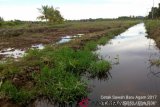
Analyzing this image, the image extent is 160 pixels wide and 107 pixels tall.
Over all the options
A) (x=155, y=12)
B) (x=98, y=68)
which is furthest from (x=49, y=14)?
(x=98, y=68)

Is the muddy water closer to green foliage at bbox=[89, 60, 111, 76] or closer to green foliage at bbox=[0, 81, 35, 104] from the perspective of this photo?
green foliage at bbox=[89, 60, 111, 76]

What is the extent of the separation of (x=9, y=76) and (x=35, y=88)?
151 centimetres

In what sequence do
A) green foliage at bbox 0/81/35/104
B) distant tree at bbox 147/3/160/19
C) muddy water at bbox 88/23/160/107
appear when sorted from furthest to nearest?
distant tree at bbox 147/3/160/19 → muddy water at bbox 88/23/160/107 → green foliage at bbox 0/81/35/104

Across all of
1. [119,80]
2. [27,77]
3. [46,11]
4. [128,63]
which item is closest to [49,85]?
[27,77]

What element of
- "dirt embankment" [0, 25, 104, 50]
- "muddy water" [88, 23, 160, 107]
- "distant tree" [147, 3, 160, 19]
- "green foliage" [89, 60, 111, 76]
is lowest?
"dirt embankment" [0, 25, 104, 50]

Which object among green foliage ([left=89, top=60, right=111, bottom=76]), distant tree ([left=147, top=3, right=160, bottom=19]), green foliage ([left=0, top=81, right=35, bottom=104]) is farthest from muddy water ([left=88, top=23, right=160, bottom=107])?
distant tree ([left=147, top=3, right=160, bottom=19])

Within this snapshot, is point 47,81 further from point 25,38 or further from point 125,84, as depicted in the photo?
point 25,38

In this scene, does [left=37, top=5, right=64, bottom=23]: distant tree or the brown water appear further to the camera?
[left=37, top=5, right=64, bottom=23]: distant tree

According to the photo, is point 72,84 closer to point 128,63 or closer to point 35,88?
point 35,88

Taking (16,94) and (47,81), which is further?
(47,81)

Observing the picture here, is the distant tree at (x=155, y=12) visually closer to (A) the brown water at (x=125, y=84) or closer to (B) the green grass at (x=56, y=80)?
(A) the brown water at (x=125, y=84)

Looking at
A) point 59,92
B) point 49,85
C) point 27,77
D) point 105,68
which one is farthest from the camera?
point 105,68

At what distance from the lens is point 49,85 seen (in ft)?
22.7

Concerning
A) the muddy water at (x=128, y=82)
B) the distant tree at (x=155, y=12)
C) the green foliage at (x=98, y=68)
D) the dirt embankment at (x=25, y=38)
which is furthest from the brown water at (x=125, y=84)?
the distant tree at (x=155, y=12)
